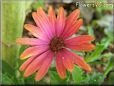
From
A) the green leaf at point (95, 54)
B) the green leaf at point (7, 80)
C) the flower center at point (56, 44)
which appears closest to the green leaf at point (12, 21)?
the green leaf at point (7, 80)

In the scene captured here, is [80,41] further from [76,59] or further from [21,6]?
[21,6]

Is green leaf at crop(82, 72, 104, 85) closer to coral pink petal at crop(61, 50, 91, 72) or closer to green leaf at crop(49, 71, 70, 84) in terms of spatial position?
green leaf at crop(49, 71, 70, 84)

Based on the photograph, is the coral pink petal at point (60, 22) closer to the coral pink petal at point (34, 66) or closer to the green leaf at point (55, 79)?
the coral pink petal at point (34, 66)

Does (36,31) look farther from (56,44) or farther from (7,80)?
(7,80)

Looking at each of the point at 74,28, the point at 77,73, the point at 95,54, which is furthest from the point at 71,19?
the point at 95,54

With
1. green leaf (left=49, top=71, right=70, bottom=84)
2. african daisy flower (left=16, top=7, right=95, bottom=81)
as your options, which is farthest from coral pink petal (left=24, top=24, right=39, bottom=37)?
green leaf (left=49, top=71, right=70, bottom=84)

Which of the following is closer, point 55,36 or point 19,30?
point 55,36

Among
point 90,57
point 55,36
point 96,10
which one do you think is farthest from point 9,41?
point 96,10
